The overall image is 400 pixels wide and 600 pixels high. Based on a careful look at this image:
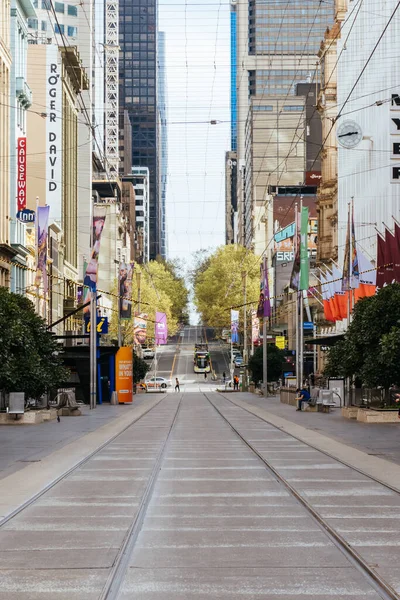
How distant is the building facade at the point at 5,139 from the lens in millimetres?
73562

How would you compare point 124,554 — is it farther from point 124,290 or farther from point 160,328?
Answer: point 160,328

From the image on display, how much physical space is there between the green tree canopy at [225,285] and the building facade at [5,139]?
2372 inches

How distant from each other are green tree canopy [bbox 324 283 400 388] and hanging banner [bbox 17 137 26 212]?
135ft

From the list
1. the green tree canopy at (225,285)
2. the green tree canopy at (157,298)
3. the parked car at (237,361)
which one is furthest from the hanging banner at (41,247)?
the parked car at (237,361)

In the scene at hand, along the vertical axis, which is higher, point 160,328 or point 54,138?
point 54,138

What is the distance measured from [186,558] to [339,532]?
7.66 feet

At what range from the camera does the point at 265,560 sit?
33.6 feet

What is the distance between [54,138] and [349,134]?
45702 mm

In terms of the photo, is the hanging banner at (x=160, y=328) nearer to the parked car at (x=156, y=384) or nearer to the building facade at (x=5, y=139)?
the parked car at (x=156, y=384)

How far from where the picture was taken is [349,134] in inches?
2603

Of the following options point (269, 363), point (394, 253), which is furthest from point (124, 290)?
point (394, 253)

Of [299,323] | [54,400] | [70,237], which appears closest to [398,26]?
[299,323]

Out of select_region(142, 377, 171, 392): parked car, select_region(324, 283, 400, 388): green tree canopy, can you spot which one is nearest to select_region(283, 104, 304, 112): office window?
select_region(142, 377, 171, 392): parked car

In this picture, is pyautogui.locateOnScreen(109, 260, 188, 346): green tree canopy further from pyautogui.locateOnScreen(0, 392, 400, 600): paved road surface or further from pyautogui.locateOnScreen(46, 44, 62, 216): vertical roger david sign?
pyautogui.locateOnScreen(0, 392, 400, 600): paved road surface
